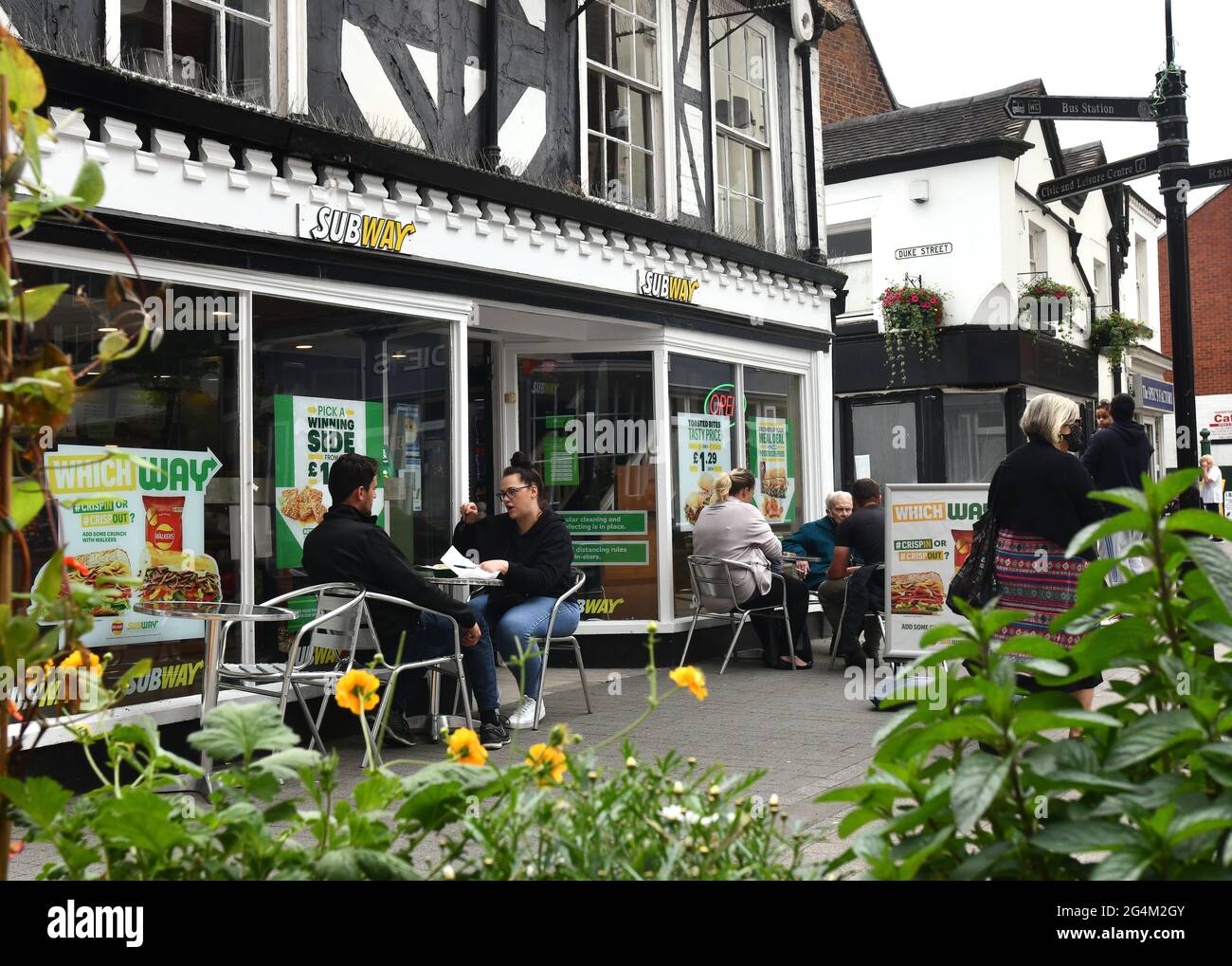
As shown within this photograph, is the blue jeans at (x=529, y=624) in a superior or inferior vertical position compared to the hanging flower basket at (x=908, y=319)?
inferior

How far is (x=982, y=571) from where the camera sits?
19.6 ft

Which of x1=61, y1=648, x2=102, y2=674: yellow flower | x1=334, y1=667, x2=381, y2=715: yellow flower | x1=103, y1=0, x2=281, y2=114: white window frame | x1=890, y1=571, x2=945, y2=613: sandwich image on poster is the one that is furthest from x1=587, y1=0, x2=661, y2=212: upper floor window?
x1=61, y1=648, x2=102, y2=674: yellow flower

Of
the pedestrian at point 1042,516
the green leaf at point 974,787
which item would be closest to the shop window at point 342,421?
the pedestrian at point 1042,516

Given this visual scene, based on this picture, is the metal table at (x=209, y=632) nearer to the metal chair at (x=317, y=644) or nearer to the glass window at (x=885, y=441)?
the metal chair at (x=317, y=644)

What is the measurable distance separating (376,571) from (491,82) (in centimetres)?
412

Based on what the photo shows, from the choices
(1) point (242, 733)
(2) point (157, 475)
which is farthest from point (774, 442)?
(1) point (242, 733)

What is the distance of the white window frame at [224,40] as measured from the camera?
6.42 m

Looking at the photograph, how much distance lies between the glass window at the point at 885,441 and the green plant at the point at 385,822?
1897cm

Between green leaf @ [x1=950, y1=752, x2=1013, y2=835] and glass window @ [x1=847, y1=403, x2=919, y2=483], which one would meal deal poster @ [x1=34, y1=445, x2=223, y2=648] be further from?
glass window @ [x1=847, y1=403, x2=919, y2=483]

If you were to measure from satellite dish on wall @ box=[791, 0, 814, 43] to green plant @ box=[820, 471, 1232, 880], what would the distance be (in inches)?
449

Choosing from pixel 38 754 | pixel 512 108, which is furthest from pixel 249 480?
pixel 512 108

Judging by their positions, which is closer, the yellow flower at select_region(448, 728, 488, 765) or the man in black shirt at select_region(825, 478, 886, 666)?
the yellow flower at select_region(448, 728, 488, 765)

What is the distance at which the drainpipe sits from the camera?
897 cm
